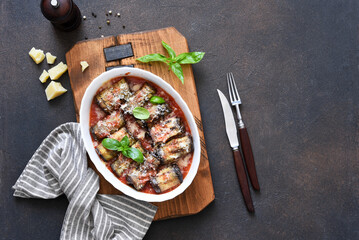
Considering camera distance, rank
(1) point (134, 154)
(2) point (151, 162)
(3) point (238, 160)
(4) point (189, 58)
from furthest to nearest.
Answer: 1. (3) point (238, 160)
2. (4) point (189, 58)
3. (2) point (151, 162)
4. (1) point (134, 154)

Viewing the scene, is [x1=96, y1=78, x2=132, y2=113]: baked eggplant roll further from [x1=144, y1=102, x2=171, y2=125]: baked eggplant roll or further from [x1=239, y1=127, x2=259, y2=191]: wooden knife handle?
[x1=239, y1=127, x2=259, y2=191]: wooden knife handle

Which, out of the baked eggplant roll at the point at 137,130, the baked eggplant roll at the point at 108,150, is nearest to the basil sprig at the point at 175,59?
the baked eggplant roll at the point at 137,130

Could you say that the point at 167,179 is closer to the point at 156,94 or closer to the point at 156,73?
the point at 156,94

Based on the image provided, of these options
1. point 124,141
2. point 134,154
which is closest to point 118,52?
point 124,141

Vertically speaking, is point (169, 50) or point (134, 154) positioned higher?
point (169, 50)

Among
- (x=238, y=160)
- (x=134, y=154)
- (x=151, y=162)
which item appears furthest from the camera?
(x=238, y=160)

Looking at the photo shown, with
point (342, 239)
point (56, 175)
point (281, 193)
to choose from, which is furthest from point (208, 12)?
point (342, 239)
